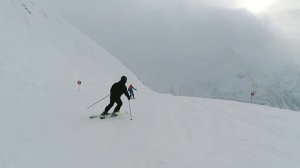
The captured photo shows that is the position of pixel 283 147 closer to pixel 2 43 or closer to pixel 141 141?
pixel 141 141

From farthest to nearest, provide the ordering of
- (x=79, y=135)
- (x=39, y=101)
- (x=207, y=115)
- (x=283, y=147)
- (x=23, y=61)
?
(x=23, y=61), (x=39, y=101), (x=207, y=115), (x=79, y=135), (x=283, y=147)

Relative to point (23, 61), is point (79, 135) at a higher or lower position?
lower

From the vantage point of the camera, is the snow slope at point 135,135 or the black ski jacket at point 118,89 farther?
the black ski jacket at point 118,89

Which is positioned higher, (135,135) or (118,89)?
(118,89)

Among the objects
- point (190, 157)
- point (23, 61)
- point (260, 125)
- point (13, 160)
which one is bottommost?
point (13, 160)

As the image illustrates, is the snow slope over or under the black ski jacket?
under

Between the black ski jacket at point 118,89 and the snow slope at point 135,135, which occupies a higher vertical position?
the black ski jacket at point 118,89

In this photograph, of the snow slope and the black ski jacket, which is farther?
the black ski jacket

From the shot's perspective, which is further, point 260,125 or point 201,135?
point 260,125

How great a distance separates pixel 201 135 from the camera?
14.0 metres

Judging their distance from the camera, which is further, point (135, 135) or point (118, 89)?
point (118, 89)

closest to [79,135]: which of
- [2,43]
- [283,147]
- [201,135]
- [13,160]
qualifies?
[13,160]

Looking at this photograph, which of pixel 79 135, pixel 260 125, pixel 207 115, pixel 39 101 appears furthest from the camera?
pixel 39 101

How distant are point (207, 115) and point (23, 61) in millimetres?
15866
